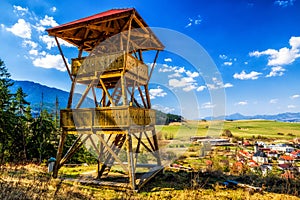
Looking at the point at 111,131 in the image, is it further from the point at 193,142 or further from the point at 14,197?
the point at 193,142

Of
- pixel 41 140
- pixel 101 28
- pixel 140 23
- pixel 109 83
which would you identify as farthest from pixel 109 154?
pixel 41 140

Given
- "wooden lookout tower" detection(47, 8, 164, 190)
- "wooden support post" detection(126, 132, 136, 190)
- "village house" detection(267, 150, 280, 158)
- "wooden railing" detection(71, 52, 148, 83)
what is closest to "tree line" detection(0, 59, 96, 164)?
"wooden lookout tower" detection(47, 8, 164, 190)

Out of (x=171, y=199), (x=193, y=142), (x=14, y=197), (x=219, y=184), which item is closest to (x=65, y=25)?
(x=14, y=197)

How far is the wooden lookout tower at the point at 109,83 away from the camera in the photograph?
9344 millimetres

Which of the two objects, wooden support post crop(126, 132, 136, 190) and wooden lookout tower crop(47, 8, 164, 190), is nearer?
wooden support post crop(126, 132, 136, 190)

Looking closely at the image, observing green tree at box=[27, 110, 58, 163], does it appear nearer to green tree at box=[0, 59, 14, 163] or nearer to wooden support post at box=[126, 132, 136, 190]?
green tree at box=[0, 59, 14, 163]

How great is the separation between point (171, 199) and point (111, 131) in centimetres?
387

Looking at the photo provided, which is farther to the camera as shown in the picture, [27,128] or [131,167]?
[27,128]

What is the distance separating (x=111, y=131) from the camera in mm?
9602

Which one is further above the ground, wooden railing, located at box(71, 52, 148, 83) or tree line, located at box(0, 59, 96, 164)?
wooden railing, located at box(71, 52, 148, 83)

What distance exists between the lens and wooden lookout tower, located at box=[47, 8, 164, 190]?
9.34m

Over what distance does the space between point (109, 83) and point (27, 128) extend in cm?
1603

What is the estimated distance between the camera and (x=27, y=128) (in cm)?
2330

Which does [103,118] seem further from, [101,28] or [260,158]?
[260,158]
